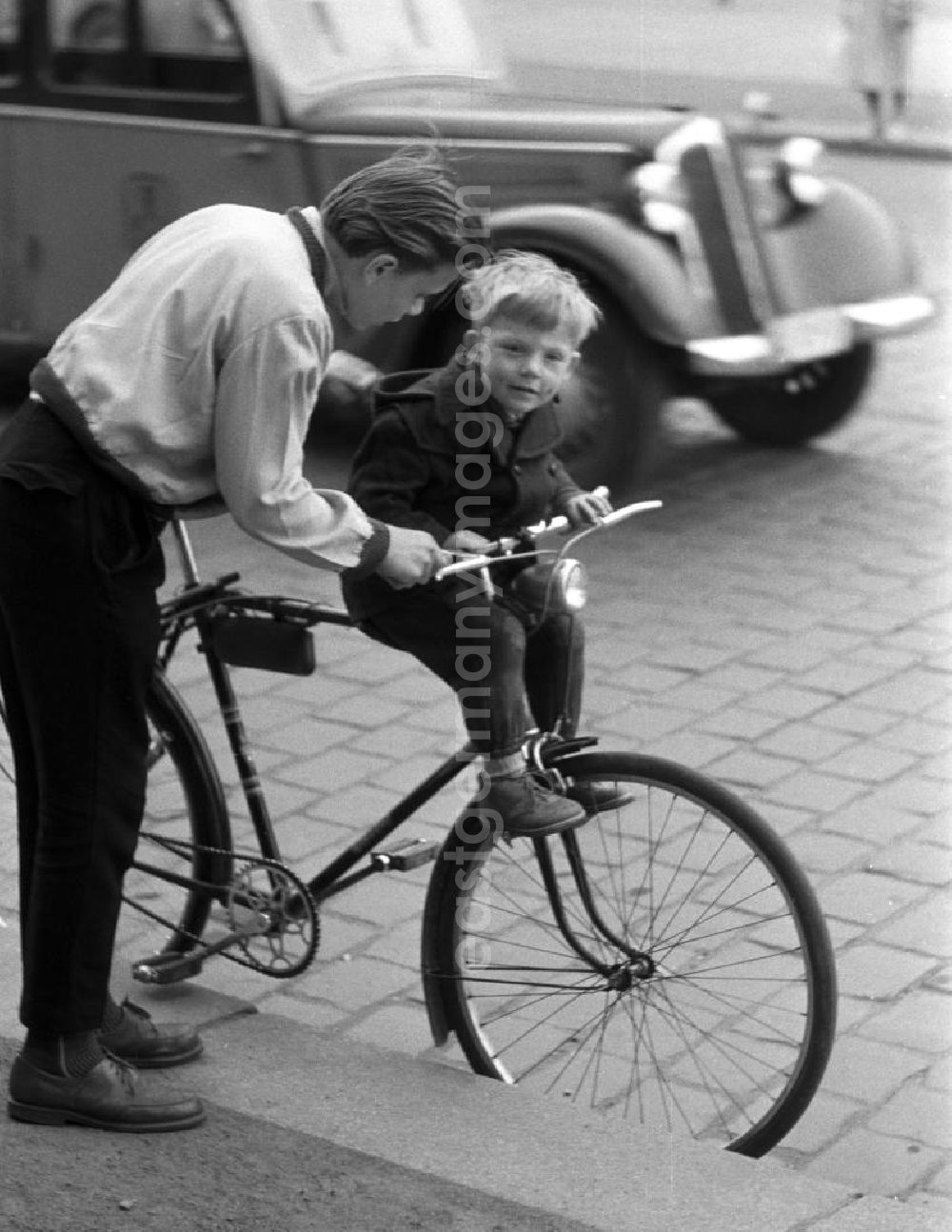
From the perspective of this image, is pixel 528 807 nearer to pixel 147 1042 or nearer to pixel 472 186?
pixel 147 1042

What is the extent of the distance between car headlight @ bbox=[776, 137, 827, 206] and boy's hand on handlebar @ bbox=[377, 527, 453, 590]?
193 inches

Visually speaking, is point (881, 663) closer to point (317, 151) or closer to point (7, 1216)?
point (317, 151)

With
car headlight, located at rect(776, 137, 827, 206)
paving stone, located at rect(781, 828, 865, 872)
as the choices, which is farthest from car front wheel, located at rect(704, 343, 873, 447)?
paving stone, located at rect(781, 828, 865, 872)

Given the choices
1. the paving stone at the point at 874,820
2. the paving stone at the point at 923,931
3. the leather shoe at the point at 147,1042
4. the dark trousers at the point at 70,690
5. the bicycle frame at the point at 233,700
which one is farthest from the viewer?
the paving stone at the point at 874,820

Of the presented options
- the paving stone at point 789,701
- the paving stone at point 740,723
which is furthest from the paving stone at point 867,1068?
the paving stone at point 789,701

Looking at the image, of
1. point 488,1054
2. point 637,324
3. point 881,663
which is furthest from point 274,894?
point 637,324

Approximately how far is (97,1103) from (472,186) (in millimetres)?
4646

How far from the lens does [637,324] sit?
282 inches

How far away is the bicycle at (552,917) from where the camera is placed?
3371mm

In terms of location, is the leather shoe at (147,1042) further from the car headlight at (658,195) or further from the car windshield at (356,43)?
the car windshield at (356,43)

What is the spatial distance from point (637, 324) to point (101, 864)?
4279 mm

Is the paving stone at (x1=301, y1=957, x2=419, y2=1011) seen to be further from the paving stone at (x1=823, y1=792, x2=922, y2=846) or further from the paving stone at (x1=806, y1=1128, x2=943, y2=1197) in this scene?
the paving stone at (x1=823, y1=792, x2=922, y2=846)

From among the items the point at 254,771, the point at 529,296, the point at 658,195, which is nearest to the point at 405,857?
the point at 254,771

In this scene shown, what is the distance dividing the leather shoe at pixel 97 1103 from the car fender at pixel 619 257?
427 cm
